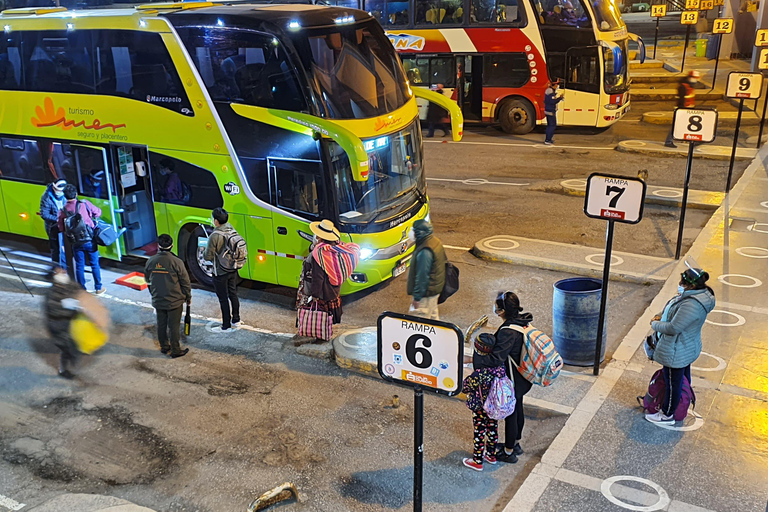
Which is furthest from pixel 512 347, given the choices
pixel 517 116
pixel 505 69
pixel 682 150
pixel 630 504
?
pixel 517 116

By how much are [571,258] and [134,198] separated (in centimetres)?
711

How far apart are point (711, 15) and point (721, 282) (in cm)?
3392

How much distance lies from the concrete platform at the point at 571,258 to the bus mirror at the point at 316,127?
12.1 feet

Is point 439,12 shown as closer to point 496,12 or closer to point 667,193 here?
point 496,12

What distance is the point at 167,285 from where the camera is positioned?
8.95 m

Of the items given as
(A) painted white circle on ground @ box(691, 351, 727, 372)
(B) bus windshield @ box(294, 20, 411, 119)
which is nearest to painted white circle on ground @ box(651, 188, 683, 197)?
(B) bus windshield @ box(294, 20, 411, 119)

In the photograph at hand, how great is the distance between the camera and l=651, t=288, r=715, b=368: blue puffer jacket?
6754 millimetres

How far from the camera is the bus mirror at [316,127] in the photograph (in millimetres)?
9070

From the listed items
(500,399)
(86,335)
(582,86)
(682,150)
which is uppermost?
(582,86)

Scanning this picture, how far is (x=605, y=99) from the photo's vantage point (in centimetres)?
2075

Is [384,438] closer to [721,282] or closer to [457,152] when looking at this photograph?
[721,282]

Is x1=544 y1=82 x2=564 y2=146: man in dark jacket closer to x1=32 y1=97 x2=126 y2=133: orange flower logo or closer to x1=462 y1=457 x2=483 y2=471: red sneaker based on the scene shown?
x1=32 y1=97 x2=126 y2=133: orange flower logo

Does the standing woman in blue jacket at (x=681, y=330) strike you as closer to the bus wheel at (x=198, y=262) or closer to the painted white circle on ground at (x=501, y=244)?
the painted white circle on ground at (x=501, y=244)

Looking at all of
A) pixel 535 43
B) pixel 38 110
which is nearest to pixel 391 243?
pixel 38 110
